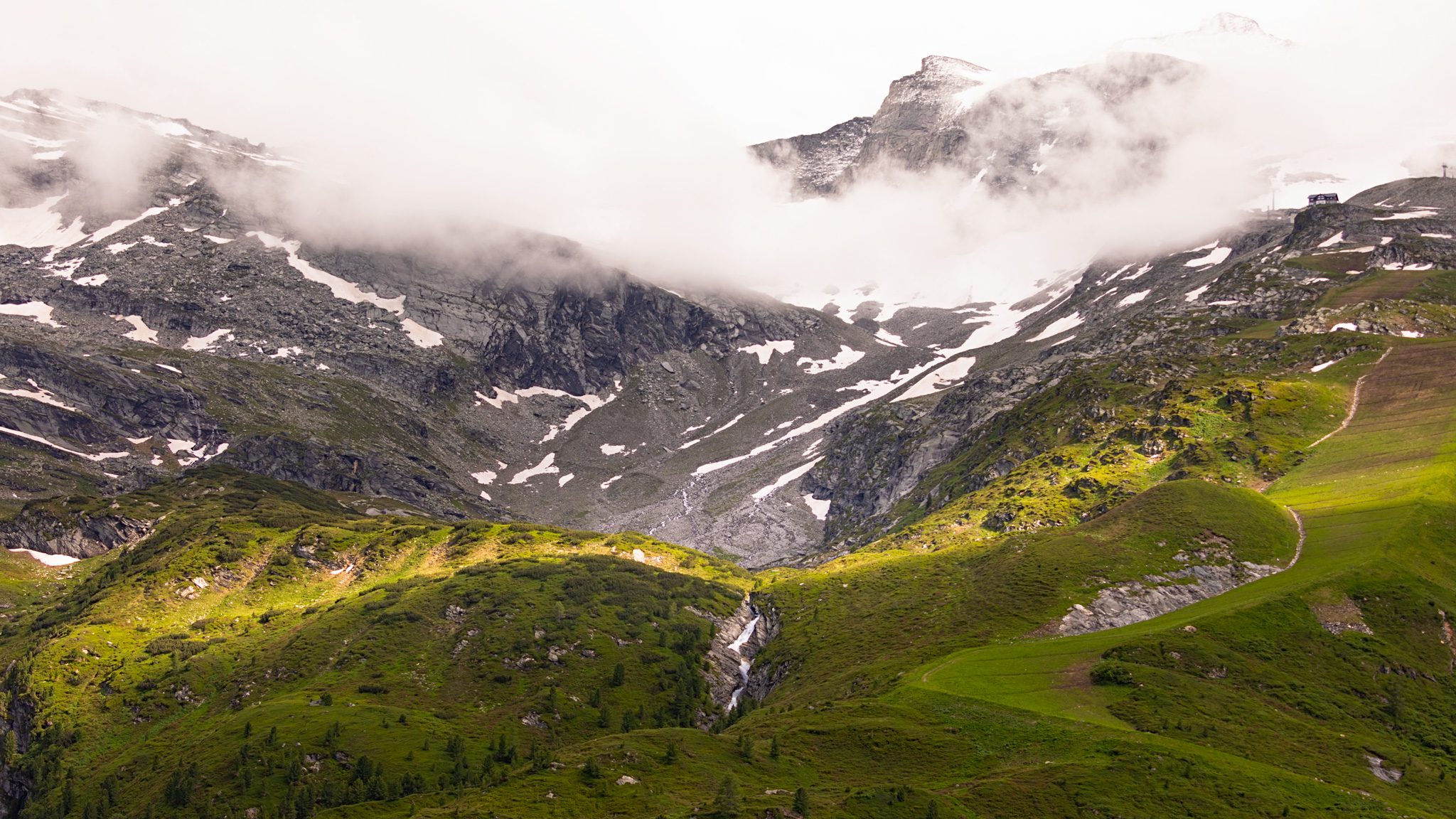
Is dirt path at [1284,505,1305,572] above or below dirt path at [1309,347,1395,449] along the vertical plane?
below

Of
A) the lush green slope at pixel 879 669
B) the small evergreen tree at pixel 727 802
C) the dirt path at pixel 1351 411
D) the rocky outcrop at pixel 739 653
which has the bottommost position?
the rocky outcrop at pixel 739 653

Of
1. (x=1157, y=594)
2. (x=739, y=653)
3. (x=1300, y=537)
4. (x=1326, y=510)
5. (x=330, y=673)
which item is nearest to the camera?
(x=1157, y=594)

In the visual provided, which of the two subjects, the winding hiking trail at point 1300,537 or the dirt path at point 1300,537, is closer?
the winding hiking trail at point 1300,537

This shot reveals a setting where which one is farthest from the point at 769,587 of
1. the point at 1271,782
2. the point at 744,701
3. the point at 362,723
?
the point at 1271,782

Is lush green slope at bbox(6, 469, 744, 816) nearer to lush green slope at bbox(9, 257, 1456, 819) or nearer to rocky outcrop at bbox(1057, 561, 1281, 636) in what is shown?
lush green slope at bbox(9, 257, 1456, 819)

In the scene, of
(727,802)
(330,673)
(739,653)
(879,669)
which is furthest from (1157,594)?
(330,673)

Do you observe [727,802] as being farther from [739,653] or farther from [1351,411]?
[1351,411]

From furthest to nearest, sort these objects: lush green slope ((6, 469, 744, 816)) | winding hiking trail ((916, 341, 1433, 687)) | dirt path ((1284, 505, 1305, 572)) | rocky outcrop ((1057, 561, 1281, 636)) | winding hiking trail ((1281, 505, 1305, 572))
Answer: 1. dirt path ((1284, 505, 1305, 572))
2. winding hiking trail ((1281, 505, 1305, 572))
3. rocky outcrop ((1057, 561, 1281, 636))
4. lush green slope ((6, 469, 744, 816))
5. winding hiking trail ((916, 341, 1433, 687))

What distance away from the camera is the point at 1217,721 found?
89.1 metres

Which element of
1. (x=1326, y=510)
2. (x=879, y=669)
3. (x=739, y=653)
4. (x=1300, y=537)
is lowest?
(x=739, y=653)

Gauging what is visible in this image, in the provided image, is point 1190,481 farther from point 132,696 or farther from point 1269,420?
point 132,696

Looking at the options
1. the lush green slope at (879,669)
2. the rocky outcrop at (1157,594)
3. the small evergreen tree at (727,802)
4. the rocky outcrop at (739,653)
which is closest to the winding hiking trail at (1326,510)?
the lush green slope at (879,669)

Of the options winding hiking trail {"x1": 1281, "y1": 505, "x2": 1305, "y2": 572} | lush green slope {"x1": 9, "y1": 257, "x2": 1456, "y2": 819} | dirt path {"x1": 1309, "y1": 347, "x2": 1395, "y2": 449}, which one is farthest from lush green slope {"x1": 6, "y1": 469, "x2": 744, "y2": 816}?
dirt path {"x1": 1309, "y1": 347, "x2": 1395, "y2": 449}

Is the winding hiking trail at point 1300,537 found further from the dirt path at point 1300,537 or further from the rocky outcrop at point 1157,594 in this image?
the rocky outcrop at point 1157,594
